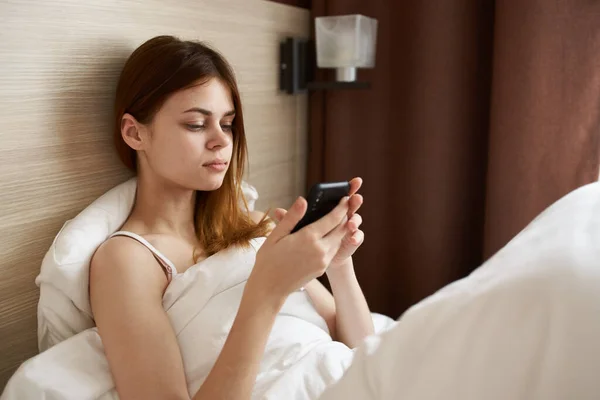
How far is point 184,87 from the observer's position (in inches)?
46.7

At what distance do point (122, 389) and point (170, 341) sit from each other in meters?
0.11

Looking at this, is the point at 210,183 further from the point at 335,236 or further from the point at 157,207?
the point at 335,236

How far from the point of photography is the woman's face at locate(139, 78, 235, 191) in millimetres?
1187

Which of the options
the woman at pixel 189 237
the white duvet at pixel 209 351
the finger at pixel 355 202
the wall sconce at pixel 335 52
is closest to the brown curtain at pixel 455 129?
the wall sconce at pixel 335 52

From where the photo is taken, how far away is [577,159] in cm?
155

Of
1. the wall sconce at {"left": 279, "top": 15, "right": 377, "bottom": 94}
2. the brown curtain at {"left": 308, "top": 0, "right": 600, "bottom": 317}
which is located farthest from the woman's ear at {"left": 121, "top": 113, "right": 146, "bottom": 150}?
the brown curtain at {"left": 308, "top": 0, "right": 600, "bottom": 317}

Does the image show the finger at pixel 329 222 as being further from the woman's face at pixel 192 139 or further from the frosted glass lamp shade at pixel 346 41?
the frosted glass lamp shade at pixel 346 41

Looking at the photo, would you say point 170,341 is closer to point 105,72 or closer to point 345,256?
point 345,256

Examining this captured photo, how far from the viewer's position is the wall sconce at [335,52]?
1.69m

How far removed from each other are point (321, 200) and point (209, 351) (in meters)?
0.36

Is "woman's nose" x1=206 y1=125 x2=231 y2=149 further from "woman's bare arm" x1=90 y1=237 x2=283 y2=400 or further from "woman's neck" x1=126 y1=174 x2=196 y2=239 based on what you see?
"woman's bare arm" x1=90 y1=237 x2=283 y2=400

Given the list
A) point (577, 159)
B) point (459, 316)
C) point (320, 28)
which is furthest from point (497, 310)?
point (320, 28)

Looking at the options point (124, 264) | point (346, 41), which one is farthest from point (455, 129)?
point (124, 264)

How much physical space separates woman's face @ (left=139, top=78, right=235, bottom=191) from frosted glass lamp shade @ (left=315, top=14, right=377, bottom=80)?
0.55 meters
